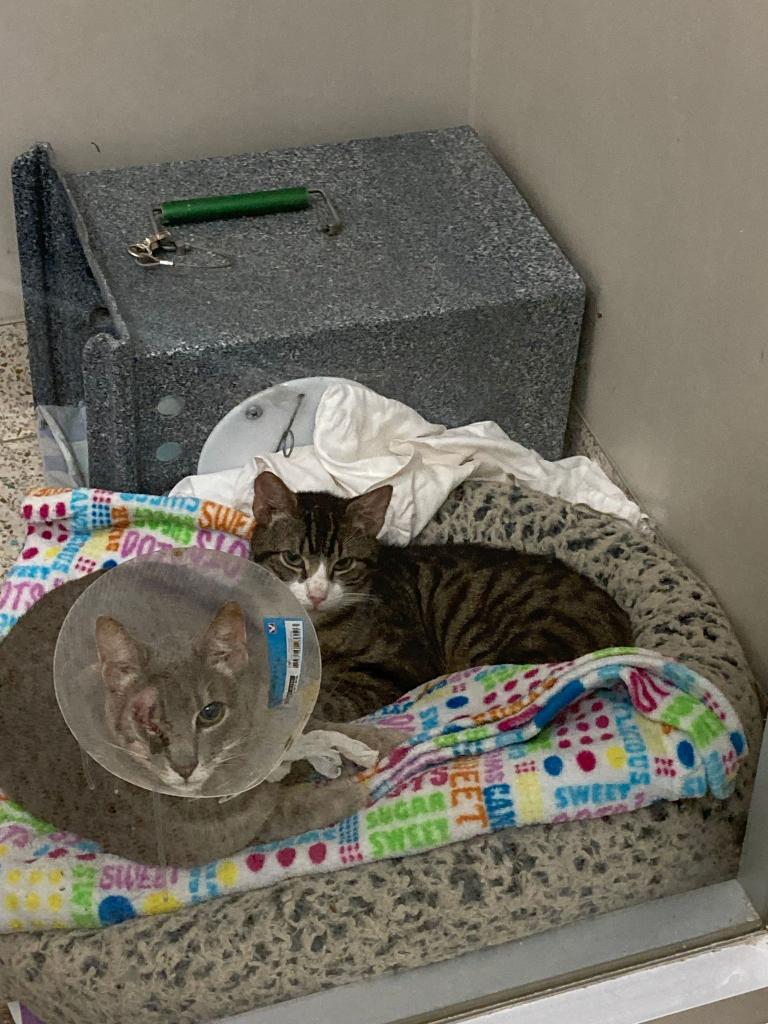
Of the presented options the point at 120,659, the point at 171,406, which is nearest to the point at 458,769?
the point at 120,659

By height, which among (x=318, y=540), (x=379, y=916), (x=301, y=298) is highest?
(x=301, y=298)

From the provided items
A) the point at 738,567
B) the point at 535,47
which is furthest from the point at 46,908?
the point at 535,47

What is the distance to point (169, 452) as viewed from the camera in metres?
1.30

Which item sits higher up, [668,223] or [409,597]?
[668,223]

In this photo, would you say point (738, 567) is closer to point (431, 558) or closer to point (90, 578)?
point (431, 558)

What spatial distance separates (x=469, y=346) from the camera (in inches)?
56.5

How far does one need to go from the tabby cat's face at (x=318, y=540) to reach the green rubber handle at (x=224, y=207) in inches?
11.2

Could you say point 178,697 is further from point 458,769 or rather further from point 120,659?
point 458,769

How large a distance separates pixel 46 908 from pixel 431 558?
0.50 meters

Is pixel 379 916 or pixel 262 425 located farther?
pixel 262 425

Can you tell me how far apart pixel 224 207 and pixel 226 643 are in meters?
0.56

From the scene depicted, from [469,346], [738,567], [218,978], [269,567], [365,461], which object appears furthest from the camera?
[469,346]

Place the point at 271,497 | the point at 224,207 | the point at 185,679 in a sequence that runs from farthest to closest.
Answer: the point at 224,207 → the point at 271,497 → the point at 185,679

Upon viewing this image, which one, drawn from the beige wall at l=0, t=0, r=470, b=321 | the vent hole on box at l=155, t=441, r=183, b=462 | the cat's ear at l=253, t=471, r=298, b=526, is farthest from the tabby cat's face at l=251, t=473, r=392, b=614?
the beige wall at l=0, t=0, r=470, b=321
